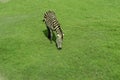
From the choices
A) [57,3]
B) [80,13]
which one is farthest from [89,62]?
[57,3]

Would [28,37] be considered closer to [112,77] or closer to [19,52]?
[19,52]

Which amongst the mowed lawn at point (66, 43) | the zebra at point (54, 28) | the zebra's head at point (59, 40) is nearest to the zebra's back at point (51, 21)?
the zebra at point (54, 28)

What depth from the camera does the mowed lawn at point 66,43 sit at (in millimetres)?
14016

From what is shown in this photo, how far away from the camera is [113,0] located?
73.8 feet

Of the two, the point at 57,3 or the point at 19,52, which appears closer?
the point at 19,52

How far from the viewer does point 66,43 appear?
644 inches

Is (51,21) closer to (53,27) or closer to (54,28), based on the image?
(53,27)

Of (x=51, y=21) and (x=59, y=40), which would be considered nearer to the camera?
(x=59, y=40)

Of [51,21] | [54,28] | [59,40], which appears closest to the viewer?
[59,40]

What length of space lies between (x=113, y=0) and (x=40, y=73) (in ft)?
35.8

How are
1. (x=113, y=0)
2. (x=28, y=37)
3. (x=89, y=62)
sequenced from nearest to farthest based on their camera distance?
(x=89, y=62), (x=28, y=37), (x=113, y=0)

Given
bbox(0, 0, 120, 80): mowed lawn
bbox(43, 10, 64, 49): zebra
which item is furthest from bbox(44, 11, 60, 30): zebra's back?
bbox(0, 0, 120, 80): mowed lawn

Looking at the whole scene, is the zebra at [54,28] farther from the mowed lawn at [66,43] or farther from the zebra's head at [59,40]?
the mowed lawn at [66,43]

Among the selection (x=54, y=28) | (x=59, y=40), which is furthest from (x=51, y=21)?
(x=59, y=40)
